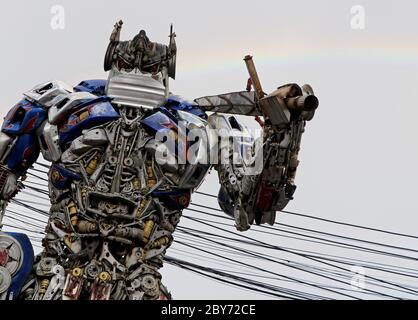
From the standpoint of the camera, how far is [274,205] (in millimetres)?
11242

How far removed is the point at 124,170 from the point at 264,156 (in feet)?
4.56

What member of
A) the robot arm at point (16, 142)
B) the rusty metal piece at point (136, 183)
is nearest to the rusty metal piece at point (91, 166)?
the rusty metal piece at point (136, 183)

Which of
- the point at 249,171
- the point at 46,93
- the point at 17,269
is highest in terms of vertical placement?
the point at 46,93

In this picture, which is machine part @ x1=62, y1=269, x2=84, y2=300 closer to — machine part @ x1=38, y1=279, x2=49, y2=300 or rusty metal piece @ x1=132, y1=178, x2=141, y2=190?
machine part @ x1=38, y1=279, x2=49, y2=300

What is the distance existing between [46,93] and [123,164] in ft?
3.92

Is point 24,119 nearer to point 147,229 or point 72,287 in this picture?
point 147,229

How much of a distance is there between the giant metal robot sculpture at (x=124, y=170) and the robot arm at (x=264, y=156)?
0.04 ft

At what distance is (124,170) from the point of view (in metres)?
11.3

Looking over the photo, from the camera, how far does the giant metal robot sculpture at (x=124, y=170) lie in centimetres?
1108

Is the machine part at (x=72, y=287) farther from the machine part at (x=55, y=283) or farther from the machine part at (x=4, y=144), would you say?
the machine part at (x=4, y=144)

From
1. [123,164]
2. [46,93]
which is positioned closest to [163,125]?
[123,164]

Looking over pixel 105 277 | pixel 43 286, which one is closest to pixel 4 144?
pixel 43 286
